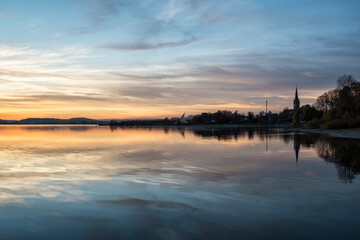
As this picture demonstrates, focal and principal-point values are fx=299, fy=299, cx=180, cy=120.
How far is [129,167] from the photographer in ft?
53.9

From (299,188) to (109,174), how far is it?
8437 mm

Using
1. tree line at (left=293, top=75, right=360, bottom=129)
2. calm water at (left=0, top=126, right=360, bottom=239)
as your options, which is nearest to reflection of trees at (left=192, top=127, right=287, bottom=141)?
tree line at (left=293, top=75, right=360, bottom=129)

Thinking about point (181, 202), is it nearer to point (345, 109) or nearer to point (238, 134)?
point (238, 134)

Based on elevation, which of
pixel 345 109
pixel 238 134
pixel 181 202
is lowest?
pixel 181 202

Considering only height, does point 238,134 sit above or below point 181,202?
above

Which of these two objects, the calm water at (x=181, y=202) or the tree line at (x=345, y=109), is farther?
the tree line at (x=345, y=109)

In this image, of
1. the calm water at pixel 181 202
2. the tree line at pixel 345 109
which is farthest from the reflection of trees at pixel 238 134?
the calm water at pixel 181 202

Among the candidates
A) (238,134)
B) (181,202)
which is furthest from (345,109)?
(181,202)

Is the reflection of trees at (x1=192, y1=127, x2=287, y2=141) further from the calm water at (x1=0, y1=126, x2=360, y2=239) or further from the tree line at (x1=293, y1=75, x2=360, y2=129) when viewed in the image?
the calm water at (x1=0, y1=126, x2=360, y2=239)

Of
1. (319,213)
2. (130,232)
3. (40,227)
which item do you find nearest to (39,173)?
(40,227)

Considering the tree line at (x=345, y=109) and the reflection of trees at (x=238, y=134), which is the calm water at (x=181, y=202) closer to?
the reflection of trees at (x=238, y=134)

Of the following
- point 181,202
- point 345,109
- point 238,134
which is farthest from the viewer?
point 345,109

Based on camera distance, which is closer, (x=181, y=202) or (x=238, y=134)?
(x=181, y=202)

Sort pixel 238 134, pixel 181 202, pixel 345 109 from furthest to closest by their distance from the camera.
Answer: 1. pixel 345 109
2. pixel 238 134
3. pixel 181 202
